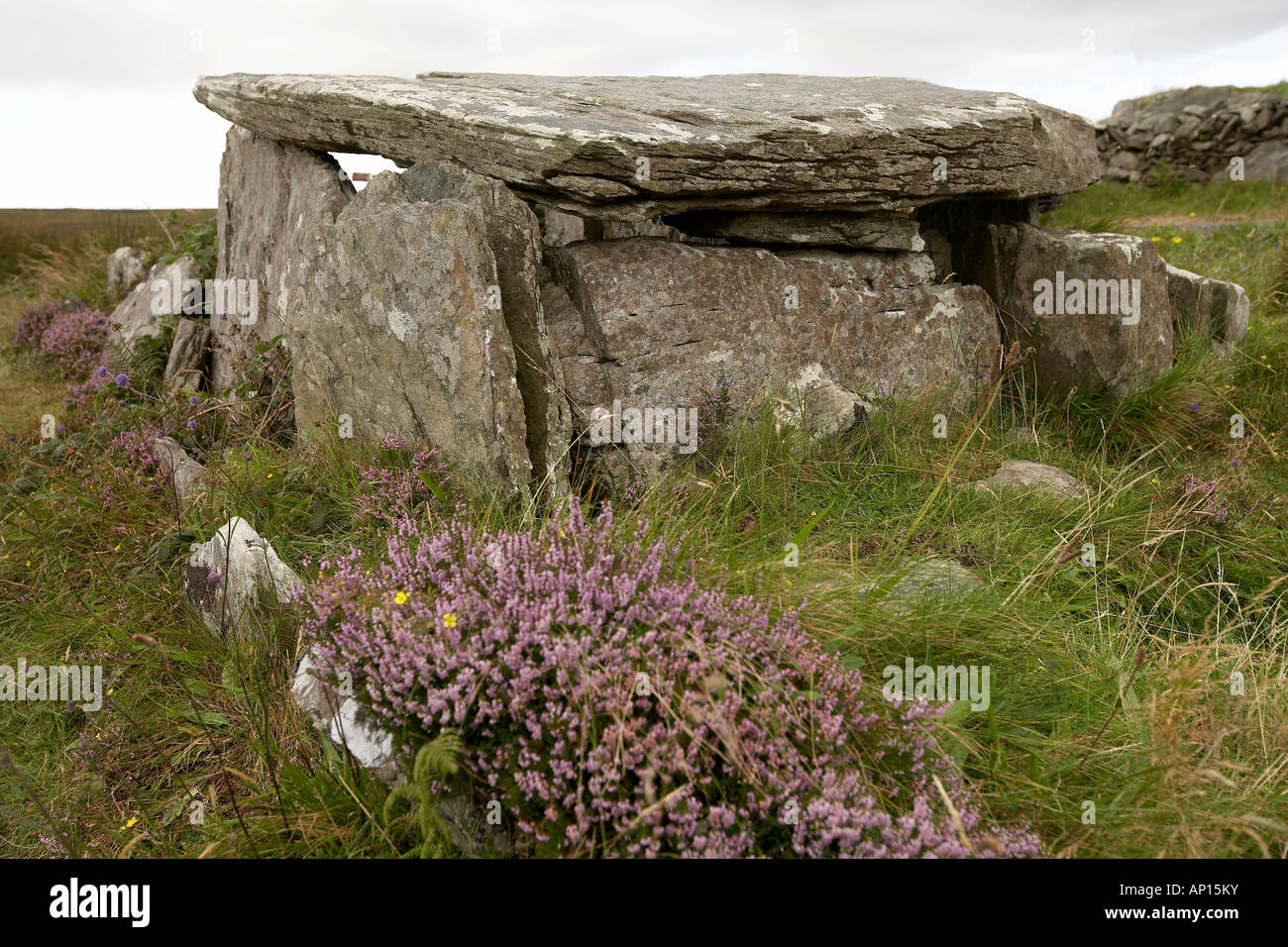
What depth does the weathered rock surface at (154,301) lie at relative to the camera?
7.63 m

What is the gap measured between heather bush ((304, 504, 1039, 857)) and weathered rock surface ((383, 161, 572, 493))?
1837 mm

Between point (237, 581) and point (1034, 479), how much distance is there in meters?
4.12

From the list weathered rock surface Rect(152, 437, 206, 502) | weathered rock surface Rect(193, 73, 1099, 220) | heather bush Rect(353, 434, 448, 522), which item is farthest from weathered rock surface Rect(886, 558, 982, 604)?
weathered rock surface Rect(152, 437, 206, 502)

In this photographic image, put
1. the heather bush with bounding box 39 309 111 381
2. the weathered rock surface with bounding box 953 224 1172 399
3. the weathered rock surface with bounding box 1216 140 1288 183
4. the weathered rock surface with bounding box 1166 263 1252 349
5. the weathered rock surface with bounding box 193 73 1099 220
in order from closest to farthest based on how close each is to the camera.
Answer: the weathered rock surface with bounding box 193 73 1099 220, the weathered rock surface with bounding box 953 224 1172 399, the weathered rock surface with bounding box 1166 263 1252 349, the heather bush with bounding box 39 309 111 381, the weathered rock surface with bounding box 1216 140 1288 183

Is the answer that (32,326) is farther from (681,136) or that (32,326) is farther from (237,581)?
(681,136)

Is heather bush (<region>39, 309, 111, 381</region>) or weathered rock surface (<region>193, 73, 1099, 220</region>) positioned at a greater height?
weathered rock surface (<region>193, 73, 1099, 220</region>)

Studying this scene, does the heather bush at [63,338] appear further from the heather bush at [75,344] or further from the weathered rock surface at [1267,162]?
the weathered rock surface at [1267,162]

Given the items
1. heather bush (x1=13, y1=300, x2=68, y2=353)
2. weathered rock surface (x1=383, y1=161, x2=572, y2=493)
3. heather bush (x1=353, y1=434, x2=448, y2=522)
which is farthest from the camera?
heather bush (x1=13, y1=300, x2=68, y2=353)

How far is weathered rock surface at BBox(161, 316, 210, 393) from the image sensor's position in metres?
7.04

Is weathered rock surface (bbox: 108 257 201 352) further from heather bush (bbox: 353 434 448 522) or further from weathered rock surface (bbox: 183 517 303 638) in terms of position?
weathered rock surface (bbox: 183 517 303 638)

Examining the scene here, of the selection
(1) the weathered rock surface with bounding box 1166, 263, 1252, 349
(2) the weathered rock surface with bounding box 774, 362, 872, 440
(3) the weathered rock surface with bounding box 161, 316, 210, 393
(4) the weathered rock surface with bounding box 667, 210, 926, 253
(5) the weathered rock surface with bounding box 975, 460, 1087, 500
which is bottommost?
(5) the weathered rock surface with bounding box 975, 460, 1087, 500

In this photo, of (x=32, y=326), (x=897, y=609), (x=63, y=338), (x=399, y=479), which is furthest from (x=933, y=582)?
(x=32, y=326)
